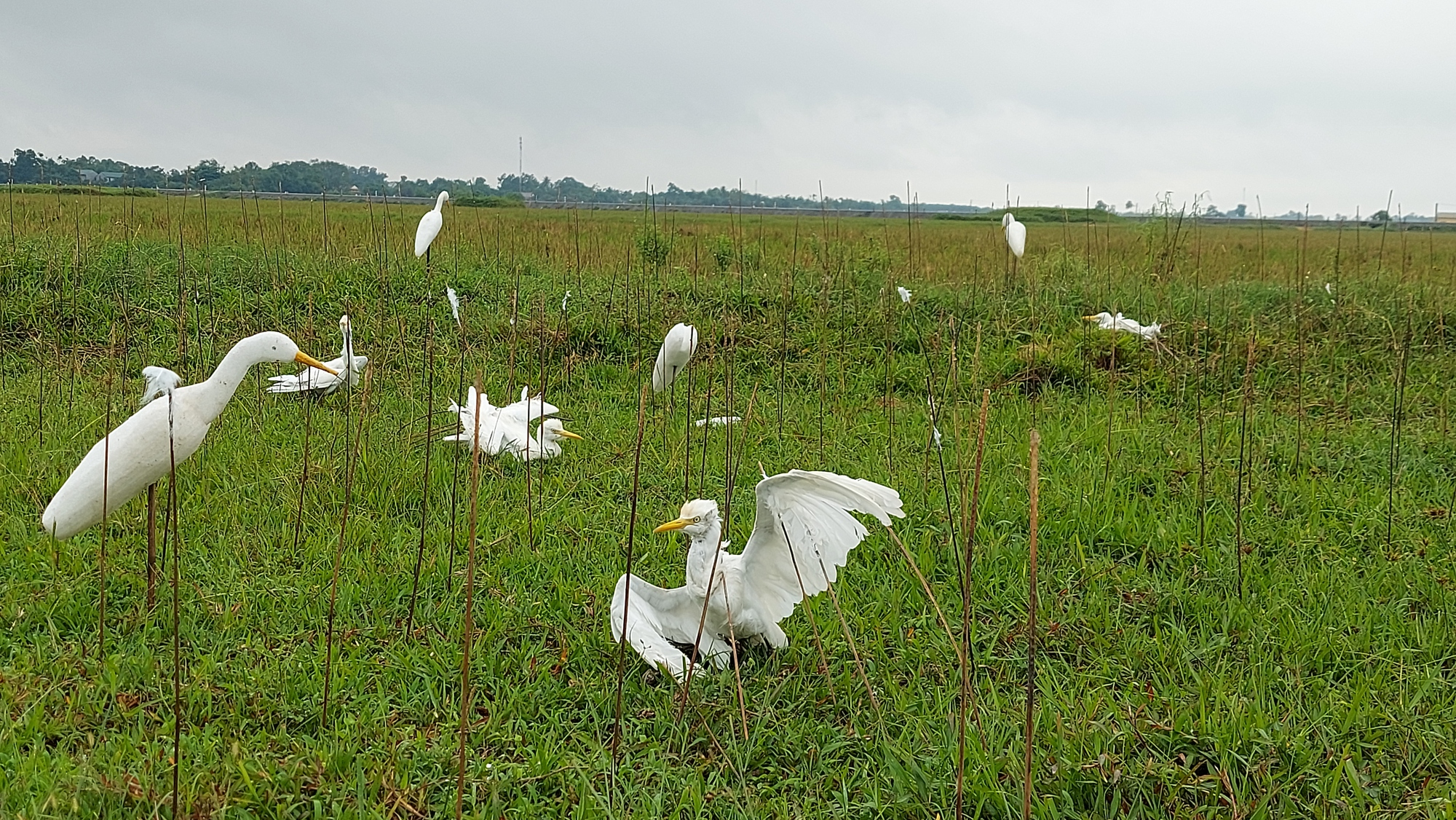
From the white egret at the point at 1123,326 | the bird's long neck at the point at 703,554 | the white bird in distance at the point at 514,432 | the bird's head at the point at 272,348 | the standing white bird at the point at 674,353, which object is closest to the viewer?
the bird's long neck at the point at 703,554

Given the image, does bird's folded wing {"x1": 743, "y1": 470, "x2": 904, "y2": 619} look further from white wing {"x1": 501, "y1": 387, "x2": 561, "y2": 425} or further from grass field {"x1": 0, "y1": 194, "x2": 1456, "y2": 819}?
white wing {"x1": 501, "y1": 387, "x2": 561, "y2": 425}

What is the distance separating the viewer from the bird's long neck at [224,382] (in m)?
2.75

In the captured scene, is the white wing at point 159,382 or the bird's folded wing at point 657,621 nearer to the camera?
the bird's folded wing at point 657,621

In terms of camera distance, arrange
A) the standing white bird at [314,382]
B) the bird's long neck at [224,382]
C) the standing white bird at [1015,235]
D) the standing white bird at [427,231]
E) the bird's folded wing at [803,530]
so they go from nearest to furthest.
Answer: the bird's folded wing at [803,530] < the bird's long neck at [224,382] < the standing white bird at [314,382] < the standing white bird at [427,231] < the standing white bird at [1015,235]

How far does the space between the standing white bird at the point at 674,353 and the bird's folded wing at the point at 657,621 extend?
207 cm

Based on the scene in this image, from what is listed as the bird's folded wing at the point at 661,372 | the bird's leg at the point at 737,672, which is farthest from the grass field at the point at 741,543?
the bird's folded wing at the point at 661,372

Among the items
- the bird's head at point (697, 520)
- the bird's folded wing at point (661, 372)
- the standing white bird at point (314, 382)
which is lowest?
the bird's head at point (697, 520)

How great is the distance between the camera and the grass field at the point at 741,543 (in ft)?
6.95

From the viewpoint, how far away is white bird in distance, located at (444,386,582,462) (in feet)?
13.2

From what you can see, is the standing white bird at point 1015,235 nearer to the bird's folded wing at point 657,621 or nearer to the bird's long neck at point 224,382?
the bird's folded wing at point 657,621

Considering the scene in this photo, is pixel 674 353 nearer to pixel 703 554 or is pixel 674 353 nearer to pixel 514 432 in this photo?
pixel 514 432

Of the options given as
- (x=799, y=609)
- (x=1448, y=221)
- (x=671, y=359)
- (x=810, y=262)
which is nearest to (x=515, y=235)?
(x=810, y=262)

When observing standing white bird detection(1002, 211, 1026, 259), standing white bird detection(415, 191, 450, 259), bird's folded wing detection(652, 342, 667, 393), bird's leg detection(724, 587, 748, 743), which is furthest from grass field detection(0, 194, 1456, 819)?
standing white bird detection(415, 191, 450, 259)

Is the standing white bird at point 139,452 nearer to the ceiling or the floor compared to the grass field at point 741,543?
nearer to the ceiling
